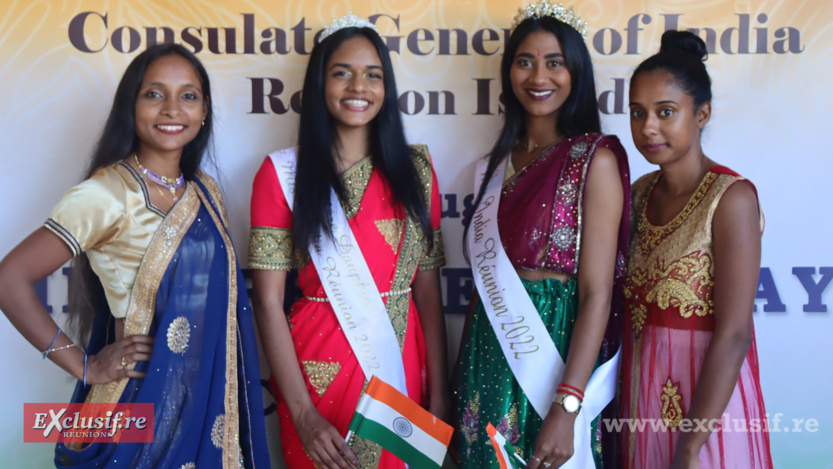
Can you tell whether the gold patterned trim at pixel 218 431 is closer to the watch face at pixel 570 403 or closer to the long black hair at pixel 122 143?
the long black hair at pixel 122 143

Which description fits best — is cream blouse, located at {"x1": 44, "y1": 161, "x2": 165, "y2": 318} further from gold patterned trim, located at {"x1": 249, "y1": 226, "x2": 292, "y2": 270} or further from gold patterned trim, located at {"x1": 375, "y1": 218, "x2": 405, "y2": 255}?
gold patterned trim, located at {"x1": 375, "y1": 218, "x2": 405, "y2": 255}

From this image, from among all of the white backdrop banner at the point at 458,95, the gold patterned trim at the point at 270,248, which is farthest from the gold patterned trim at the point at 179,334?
the white backdrop banner at the point at 458,95

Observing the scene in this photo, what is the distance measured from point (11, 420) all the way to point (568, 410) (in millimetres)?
1872

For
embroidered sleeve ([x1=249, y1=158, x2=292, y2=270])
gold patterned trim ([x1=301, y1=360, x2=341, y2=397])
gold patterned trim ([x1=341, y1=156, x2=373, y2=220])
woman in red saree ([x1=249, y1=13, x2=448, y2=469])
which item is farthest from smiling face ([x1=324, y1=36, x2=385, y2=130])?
gold patterned trim ([x1=301, y1=360, x2=341, y2=397])

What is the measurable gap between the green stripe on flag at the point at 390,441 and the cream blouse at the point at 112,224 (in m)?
0.65

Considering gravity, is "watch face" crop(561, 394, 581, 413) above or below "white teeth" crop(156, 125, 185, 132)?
below

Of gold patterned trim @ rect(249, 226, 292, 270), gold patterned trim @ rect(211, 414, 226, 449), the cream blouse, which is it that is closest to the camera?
the cream blouse

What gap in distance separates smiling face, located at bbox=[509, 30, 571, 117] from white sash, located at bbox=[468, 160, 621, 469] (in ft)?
0.91

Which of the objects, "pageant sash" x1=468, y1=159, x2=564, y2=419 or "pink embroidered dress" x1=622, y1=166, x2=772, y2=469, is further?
Answer: "pageant sash" x1=468, y1=159, x2=564, y2=419

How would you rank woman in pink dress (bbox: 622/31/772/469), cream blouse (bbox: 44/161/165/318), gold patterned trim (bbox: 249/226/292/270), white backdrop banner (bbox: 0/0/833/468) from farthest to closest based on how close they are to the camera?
white backdrop banner (bbox: 0/0/833/468) < gold patterned trim (bbox: 249/226/292/270) < cream blouse (bbox: 44/161/165/318) < woman in pink dress (bbox: 622/31/772/469)

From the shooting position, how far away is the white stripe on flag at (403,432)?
1.49 m

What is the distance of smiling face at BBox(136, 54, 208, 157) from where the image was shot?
1604 mm

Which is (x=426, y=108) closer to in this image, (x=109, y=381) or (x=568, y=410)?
(x=568, y=410)

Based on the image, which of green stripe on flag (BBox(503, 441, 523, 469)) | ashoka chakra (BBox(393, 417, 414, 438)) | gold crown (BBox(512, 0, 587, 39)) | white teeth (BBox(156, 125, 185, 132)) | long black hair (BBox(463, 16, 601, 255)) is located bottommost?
green stripe on flag (BBox(503, 441, 523, 469))
